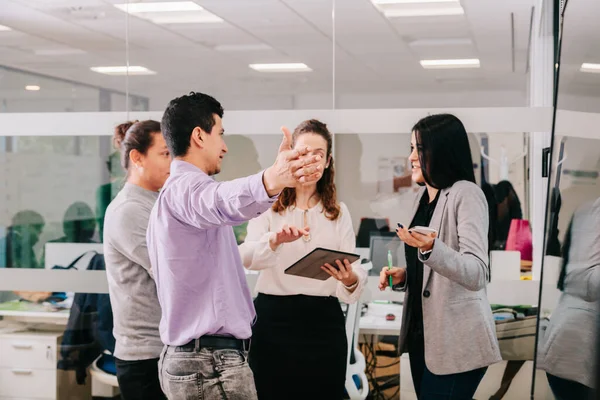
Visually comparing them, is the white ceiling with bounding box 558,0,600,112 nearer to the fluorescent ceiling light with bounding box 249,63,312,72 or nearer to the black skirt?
the black skirt

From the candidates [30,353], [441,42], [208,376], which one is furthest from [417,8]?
[30,353]

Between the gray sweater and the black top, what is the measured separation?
0.90 m

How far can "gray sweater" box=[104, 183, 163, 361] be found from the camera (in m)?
2.52

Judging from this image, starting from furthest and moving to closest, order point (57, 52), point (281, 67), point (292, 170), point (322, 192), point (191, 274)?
point (57, 52), point (281, 67), point (322, 192), point (191, 274), point (292, 170)

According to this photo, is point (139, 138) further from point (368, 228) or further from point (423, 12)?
point (423, 12)

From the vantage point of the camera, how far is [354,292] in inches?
107

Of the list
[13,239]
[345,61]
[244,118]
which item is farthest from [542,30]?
[13,239]

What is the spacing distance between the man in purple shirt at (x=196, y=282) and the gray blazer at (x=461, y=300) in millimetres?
635

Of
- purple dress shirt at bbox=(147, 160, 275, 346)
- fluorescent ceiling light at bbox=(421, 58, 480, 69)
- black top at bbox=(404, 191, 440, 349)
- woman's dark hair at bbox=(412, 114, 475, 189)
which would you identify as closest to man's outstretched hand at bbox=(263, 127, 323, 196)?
purple dress shirt at bbox=(147, 160, 275, 346)

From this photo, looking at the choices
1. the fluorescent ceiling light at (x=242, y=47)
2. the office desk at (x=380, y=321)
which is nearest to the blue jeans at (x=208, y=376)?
the office desk at (x=380, y=321)

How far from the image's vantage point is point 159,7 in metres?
3.71

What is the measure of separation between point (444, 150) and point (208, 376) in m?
1.09

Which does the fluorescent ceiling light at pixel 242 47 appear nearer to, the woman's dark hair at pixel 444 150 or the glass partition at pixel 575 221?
the woman's dark hair at pixel 444 150

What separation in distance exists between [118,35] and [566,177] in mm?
3103
